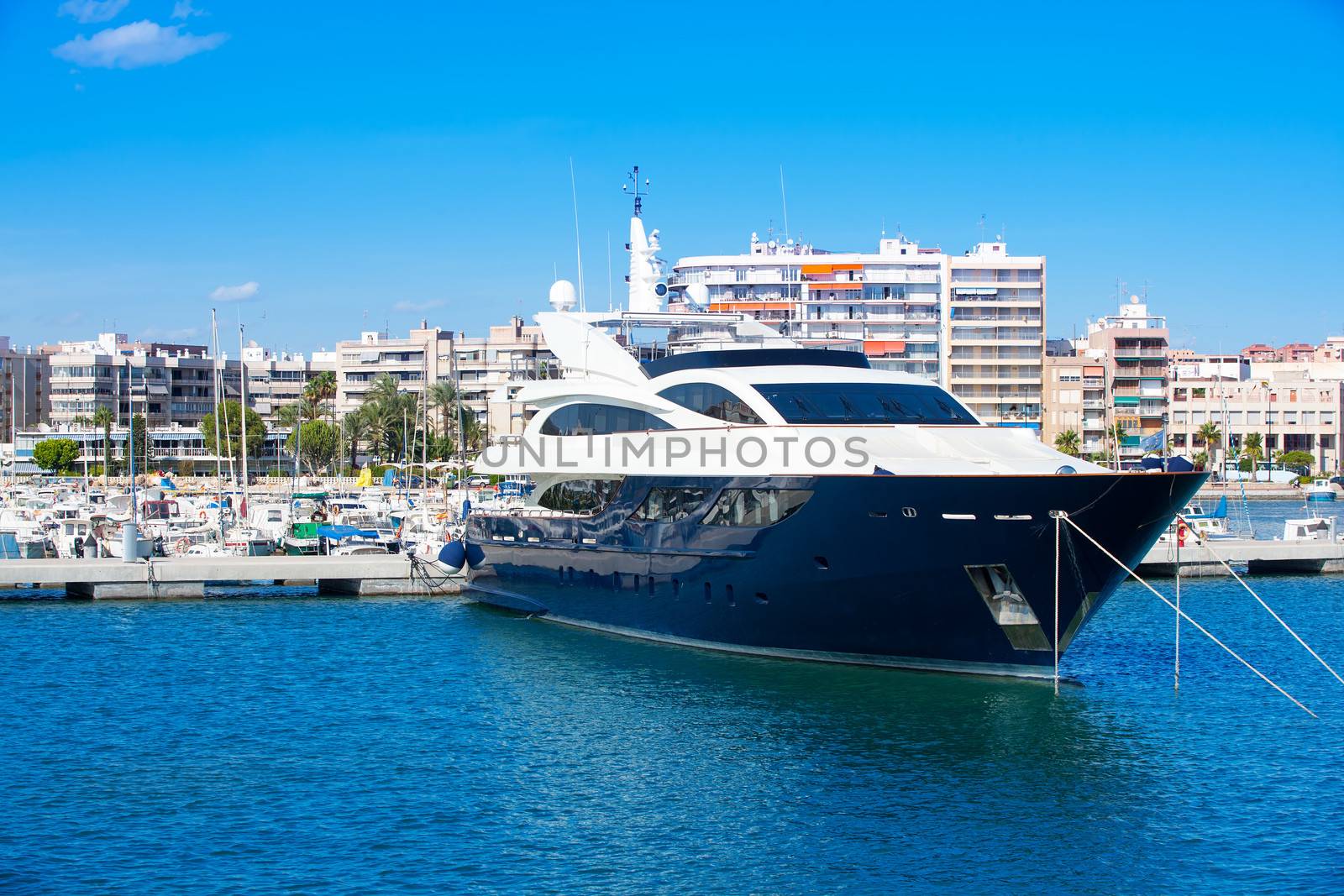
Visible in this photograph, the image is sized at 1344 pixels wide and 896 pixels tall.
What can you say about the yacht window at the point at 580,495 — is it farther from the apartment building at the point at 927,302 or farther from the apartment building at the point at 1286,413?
the apartment building at the point at 1286,413

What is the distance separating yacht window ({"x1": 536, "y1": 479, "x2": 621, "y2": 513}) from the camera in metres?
27.5

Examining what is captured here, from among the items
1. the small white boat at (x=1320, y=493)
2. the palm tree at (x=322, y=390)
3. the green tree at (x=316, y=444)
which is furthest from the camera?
the palm tree at (x=322, y=390)

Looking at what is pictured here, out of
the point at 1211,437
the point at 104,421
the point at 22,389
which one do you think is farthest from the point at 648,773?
the point at 22,389

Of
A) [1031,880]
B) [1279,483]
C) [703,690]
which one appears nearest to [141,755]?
[703,690]

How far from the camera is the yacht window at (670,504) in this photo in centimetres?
2373

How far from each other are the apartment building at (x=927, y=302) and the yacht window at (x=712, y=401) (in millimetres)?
60657

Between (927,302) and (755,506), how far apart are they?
6845 cm

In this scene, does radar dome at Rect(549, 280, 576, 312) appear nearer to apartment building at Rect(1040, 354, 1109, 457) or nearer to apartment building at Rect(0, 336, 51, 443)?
apartment building at Rect(1040, 354, 1109, 457)

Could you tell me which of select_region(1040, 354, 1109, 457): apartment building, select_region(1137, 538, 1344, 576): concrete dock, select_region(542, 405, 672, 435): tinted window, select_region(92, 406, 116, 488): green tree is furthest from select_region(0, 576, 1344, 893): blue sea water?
select_region(92, 406, 116, 488): green tree

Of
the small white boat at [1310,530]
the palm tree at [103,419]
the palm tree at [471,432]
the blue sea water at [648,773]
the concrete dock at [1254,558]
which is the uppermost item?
the palm tree at [103,419]

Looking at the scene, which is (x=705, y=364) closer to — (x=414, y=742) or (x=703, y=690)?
(x=703, y=690)

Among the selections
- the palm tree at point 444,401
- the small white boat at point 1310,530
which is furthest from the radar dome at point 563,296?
the palm tree at point 444,401

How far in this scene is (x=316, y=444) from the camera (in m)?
89.0

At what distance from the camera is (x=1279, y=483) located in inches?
3713
